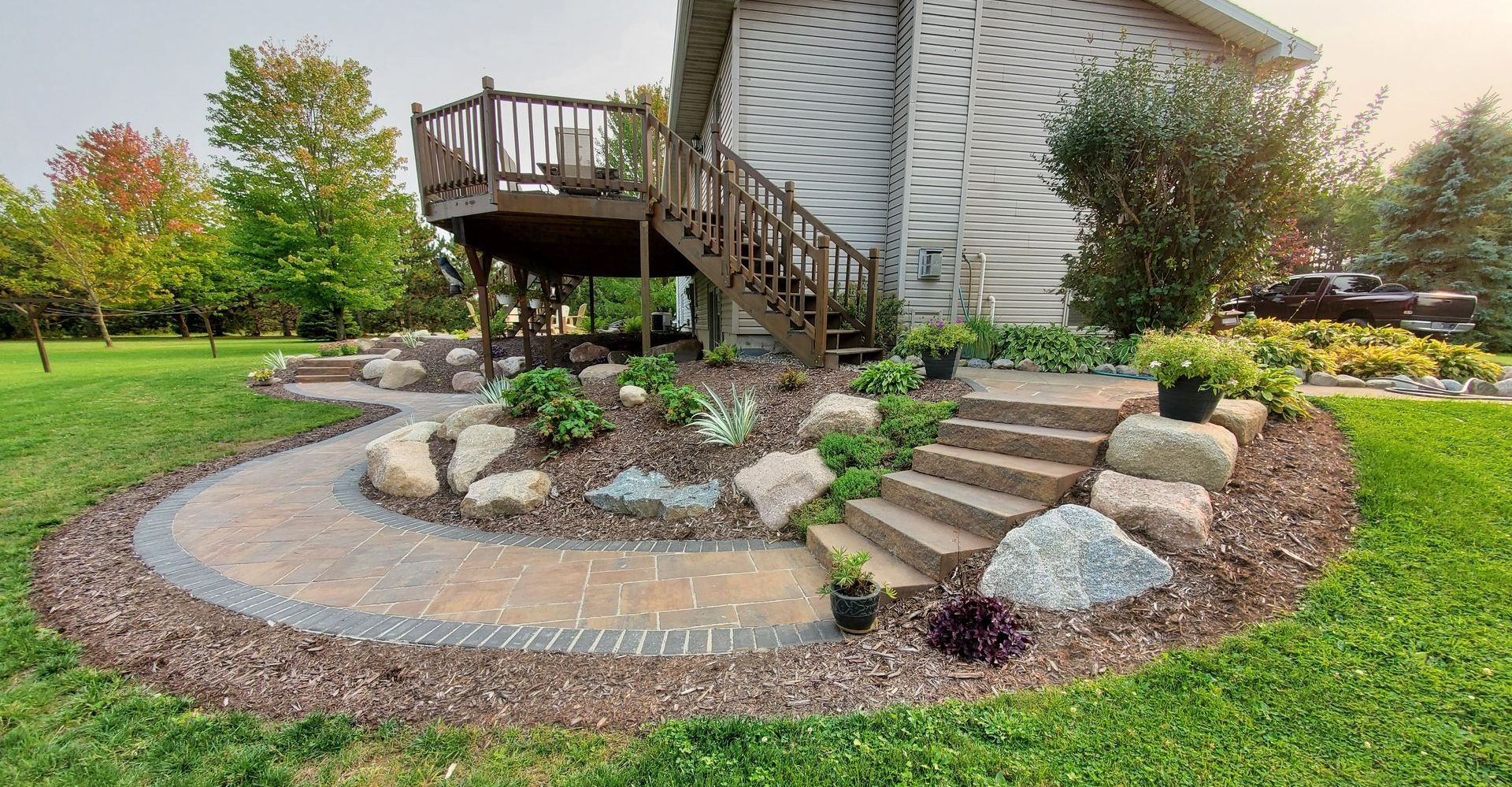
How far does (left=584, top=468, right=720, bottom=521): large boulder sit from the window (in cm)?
1294

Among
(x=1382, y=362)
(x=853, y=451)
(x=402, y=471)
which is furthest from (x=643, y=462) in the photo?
(x=1382, y=362)

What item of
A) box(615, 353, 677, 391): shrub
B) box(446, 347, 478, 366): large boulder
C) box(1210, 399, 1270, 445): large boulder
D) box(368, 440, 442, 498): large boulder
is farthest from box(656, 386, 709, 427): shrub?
box(446, 347, 478, 366): large boulder

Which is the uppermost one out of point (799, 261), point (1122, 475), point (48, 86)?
point (48, 86)

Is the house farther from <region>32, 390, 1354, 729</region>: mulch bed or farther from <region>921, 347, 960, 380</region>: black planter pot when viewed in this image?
<region>32, 390, 1354, 729</region>: mulch bed

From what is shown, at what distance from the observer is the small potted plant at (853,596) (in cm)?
224

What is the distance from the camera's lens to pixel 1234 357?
280cm

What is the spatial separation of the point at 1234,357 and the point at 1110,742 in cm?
234

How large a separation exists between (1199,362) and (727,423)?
3158mm

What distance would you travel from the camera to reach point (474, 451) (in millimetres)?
4375

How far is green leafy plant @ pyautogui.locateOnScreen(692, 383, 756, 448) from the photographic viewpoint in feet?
14.1

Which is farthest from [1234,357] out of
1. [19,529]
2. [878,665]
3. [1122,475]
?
[19,529]

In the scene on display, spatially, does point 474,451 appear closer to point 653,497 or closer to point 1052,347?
point 653,497

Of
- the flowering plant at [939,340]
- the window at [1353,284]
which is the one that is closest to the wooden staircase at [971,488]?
the flowering plant at [939,340]

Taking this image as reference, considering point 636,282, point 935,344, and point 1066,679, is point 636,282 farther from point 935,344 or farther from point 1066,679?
point 1066,679
